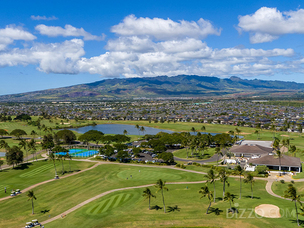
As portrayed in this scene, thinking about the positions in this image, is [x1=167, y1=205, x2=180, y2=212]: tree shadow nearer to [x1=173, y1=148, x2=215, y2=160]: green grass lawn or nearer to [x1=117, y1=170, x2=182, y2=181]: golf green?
[x1=117, y1=170, x2=182, y2=181]: golf green

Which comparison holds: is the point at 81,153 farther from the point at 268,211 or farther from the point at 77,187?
the point at 268,211

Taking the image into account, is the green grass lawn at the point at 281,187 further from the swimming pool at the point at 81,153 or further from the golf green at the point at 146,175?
the swimming pool at the point at 81,153

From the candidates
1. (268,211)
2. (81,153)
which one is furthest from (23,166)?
(268,211)

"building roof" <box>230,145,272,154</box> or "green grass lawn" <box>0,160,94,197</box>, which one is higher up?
"building roof" <box>230,145,272,154</box>

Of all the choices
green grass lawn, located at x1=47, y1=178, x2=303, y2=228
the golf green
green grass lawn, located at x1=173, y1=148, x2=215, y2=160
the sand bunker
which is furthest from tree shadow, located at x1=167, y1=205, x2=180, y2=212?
green grass lawn, located at x1=173, y1=148, x2=215, y2=160

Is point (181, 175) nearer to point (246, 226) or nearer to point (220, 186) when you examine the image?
point (220, 186)

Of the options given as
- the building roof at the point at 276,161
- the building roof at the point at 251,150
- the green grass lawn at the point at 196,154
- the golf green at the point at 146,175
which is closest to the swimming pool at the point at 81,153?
the golf green at the point at 146,175
